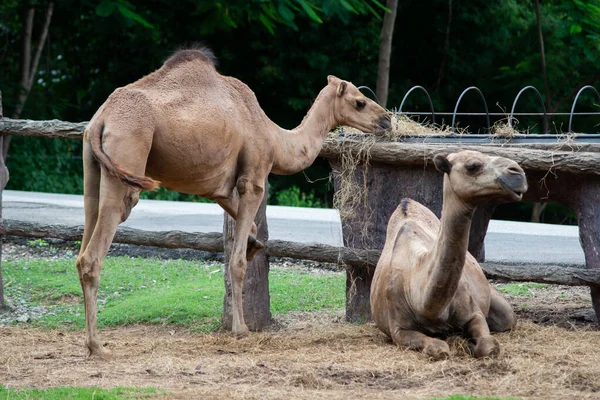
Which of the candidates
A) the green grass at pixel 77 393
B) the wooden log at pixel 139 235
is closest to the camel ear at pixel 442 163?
the green grass at pixel 77 393

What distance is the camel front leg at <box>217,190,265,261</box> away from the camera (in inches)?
280

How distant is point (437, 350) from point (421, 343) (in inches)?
8.7

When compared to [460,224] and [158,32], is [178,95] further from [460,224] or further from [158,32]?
[158,32]

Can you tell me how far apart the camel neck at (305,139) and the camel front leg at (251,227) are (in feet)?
1.53

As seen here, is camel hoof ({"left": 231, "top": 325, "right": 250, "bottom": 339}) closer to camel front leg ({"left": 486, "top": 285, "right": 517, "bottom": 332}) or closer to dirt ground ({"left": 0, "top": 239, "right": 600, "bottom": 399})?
dirt ground ({"left": 0, "top": 239, "right": 600, "bottom": 399})

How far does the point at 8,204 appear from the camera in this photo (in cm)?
1582

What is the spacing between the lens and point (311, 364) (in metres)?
5.82

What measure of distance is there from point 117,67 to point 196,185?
15443 millimetres

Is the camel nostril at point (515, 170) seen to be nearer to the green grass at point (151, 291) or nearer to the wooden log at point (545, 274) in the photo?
the wooden log at point (545, 274)

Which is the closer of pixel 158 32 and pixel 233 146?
pixel 233 146

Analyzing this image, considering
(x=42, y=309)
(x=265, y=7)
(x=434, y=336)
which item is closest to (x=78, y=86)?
(x=265, y=7)

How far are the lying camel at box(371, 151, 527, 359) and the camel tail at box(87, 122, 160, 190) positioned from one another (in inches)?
72.3

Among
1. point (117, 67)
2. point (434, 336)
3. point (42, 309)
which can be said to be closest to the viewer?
point (434, 336)

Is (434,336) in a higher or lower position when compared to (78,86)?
lower
